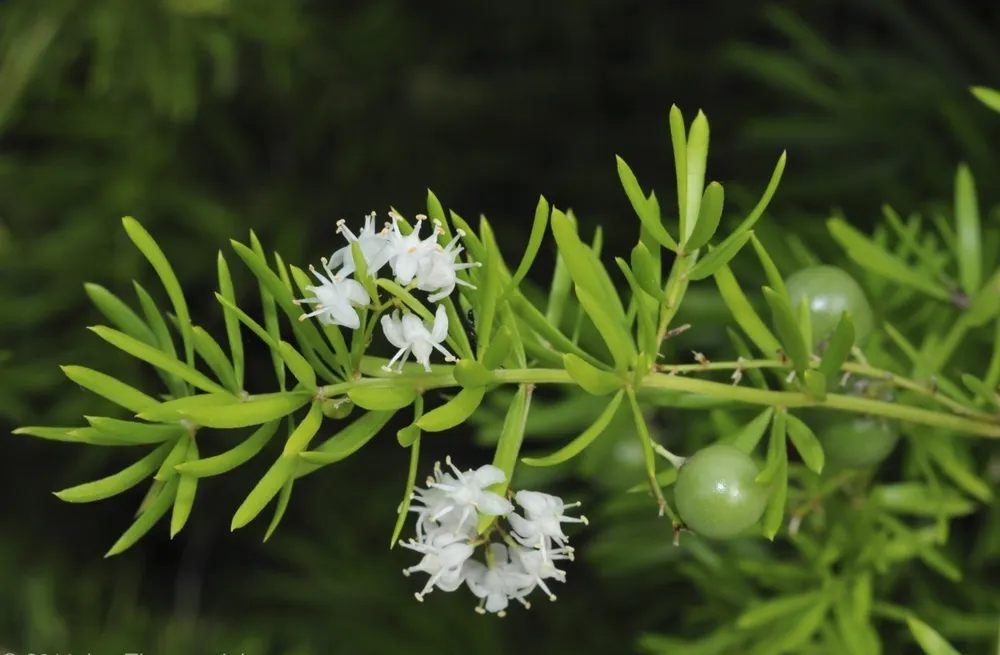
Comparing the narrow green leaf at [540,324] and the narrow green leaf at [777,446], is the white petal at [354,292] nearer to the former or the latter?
the narrow green leaf at [540,324]

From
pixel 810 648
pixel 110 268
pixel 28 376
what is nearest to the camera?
pixel 810 648

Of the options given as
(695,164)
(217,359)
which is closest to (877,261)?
(695,164)

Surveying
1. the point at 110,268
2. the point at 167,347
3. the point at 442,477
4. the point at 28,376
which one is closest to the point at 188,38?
the point at 110,268

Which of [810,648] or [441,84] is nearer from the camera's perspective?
[810,648]

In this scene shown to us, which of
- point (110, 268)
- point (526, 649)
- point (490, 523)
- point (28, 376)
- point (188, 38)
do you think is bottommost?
point (490, 523)

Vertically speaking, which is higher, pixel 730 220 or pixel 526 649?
pixel 730 220

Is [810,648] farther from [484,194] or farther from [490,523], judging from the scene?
[484,194]

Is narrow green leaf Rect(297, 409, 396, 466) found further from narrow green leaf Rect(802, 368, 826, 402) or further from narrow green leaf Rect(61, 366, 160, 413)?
narrow green leaf Rect(802, 368, 826, 402)
